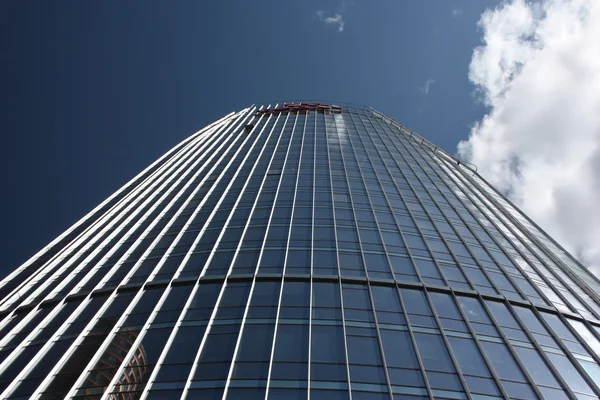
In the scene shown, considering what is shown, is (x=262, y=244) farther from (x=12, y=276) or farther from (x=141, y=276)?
(x=12, y=276)

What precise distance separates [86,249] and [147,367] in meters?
16.3

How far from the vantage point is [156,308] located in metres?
23.1

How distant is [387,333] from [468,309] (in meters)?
5.55

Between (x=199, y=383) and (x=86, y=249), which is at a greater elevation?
(x=86, y=249)

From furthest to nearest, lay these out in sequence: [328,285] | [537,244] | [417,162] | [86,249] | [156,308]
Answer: [417,162]
[537,244]
[86,249]
[328,285]
[156,308]

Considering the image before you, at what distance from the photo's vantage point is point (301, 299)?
2362 cm

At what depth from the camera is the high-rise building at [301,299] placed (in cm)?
1859

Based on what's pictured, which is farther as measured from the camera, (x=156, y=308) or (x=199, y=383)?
(x=156, y=308)

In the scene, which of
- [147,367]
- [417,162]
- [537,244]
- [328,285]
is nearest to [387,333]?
[328,285]

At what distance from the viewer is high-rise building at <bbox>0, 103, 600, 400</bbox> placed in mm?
18594

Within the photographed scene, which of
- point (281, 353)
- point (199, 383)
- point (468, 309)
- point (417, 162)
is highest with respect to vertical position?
point (417, 162)

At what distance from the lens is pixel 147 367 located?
18.8 meters

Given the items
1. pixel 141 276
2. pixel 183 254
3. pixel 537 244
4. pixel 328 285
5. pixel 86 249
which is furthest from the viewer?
pixel 537 244

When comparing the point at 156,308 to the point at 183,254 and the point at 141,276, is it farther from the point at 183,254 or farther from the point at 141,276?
the point at 183,254
